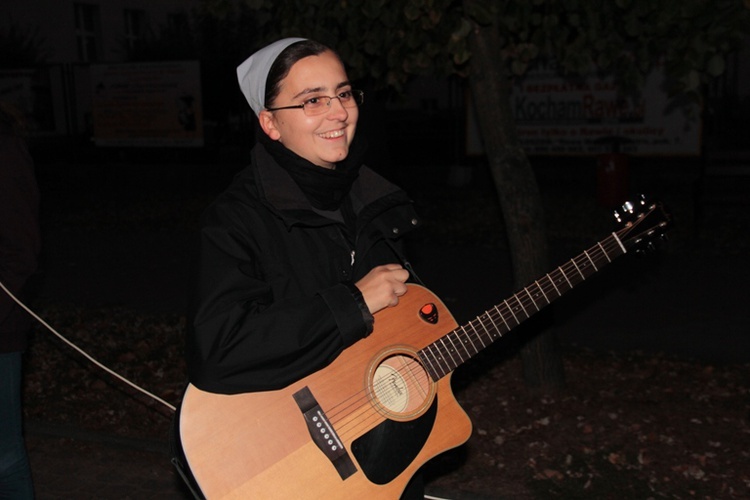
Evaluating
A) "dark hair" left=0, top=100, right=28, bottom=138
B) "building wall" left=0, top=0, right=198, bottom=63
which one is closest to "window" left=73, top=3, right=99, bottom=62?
"building wall" left=0, top=0, right=198, bottom=63

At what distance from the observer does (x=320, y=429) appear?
2.46 meters

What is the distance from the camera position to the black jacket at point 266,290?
227 cm

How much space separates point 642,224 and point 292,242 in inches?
47.7

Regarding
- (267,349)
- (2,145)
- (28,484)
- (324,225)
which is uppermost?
(2,145)

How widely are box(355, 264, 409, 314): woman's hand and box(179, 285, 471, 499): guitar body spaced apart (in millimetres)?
214

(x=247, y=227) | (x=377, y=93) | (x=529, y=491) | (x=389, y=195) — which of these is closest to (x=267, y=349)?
(x=247, y=227)

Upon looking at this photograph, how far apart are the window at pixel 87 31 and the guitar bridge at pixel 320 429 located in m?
38.2

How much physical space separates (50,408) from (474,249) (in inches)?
232

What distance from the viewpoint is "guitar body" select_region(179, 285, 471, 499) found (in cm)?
240

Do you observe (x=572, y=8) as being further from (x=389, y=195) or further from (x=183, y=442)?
(x=183, y=442)

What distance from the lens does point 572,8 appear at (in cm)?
500

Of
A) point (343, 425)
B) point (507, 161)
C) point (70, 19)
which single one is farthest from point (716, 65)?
point (70, 19)

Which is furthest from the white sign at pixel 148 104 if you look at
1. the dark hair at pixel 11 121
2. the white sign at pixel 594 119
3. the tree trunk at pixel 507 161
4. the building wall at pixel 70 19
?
the dark hair at pixel 11 121

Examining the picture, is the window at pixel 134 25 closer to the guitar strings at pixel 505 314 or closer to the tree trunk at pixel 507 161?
the tree trunk at pixel 507 161
